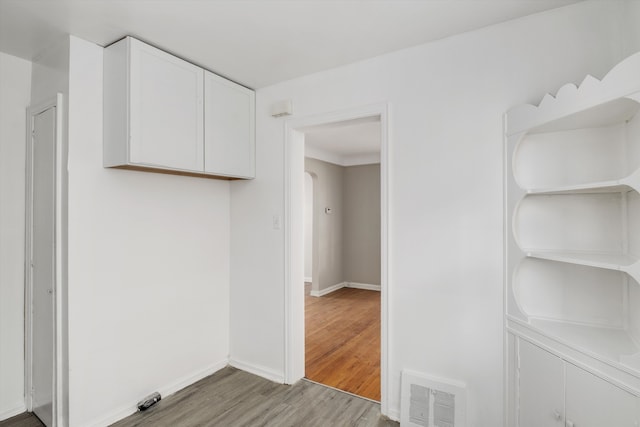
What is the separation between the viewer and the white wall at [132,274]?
2072 mm

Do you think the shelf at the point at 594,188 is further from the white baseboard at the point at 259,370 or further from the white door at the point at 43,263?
the white door at the point at 43,263

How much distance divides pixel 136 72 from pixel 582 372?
2874 millimetres

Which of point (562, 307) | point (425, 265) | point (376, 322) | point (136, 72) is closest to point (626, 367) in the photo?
point (562, 307)

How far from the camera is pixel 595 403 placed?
1.36 meters

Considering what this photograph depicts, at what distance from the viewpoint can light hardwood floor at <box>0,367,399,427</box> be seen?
221 cm

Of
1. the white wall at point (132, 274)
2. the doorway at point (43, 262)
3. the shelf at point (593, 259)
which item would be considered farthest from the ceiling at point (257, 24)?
the shelf at point (593, 259)

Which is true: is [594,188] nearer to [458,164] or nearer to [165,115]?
[458,164]

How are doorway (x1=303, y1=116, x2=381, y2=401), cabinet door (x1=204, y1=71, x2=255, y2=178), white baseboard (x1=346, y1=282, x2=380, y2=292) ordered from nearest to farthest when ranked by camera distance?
1. cabinet door (x1=204, y1=71, x2=255, y2=178)
2. doorway (x1=303, y1=116, x2=381, y2=401)
3. white baseboard (x1=346, y1=282, x2=380, y2=292)

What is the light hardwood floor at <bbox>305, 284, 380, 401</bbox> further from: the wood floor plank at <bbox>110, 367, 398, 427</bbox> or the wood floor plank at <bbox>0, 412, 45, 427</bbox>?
the wood floor plank at <bbox>0, 412, 45, 427</bbox>

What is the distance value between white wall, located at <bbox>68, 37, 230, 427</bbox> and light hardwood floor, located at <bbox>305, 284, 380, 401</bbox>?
0.98 meters

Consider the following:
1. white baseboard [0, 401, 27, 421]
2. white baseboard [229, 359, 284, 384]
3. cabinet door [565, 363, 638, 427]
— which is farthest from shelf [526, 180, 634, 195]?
white baseboard [0, 401, 27, 421]

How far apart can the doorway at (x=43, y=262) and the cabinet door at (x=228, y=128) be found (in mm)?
932

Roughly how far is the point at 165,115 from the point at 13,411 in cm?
235

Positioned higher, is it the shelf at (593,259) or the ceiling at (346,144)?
the ceiling at (346,144)
